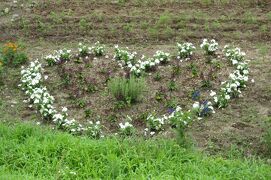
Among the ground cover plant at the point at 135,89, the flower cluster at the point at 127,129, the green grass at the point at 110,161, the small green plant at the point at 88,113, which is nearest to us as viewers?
the green grass at the point at 110,161

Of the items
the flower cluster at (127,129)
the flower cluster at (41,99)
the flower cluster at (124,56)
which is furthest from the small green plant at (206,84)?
the flower cluster at (41,99)

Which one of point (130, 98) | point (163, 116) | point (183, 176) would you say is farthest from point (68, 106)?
point (183, 176)

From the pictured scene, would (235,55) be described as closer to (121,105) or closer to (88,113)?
(121,105)

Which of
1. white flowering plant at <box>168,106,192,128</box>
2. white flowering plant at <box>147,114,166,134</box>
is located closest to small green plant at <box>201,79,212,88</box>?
white flowering plant at <box>168,106,192,128</box>

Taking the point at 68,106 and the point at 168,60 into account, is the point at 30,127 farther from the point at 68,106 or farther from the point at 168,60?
the point at 168,60

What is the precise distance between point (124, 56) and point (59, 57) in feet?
3.76

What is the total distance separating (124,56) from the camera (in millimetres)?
8922

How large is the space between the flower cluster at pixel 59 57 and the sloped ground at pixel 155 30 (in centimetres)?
45

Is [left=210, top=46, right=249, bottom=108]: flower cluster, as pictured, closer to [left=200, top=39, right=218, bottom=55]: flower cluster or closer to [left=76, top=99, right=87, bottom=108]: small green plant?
[left=200, top=39, right=218, bottom=55]: flower cluster

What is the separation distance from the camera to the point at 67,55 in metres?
9.16

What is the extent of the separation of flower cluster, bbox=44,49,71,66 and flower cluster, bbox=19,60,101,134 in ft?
0.67

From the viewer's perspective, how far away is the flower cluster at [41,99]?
7.35m

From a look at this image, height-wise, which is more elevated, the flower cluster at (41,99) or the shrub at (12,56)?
the shrub at (12,56)

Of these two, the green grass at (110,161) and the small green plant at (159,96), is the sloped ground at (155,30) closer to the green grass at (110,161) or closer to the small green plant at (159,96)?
the small green plant at (159,96)
